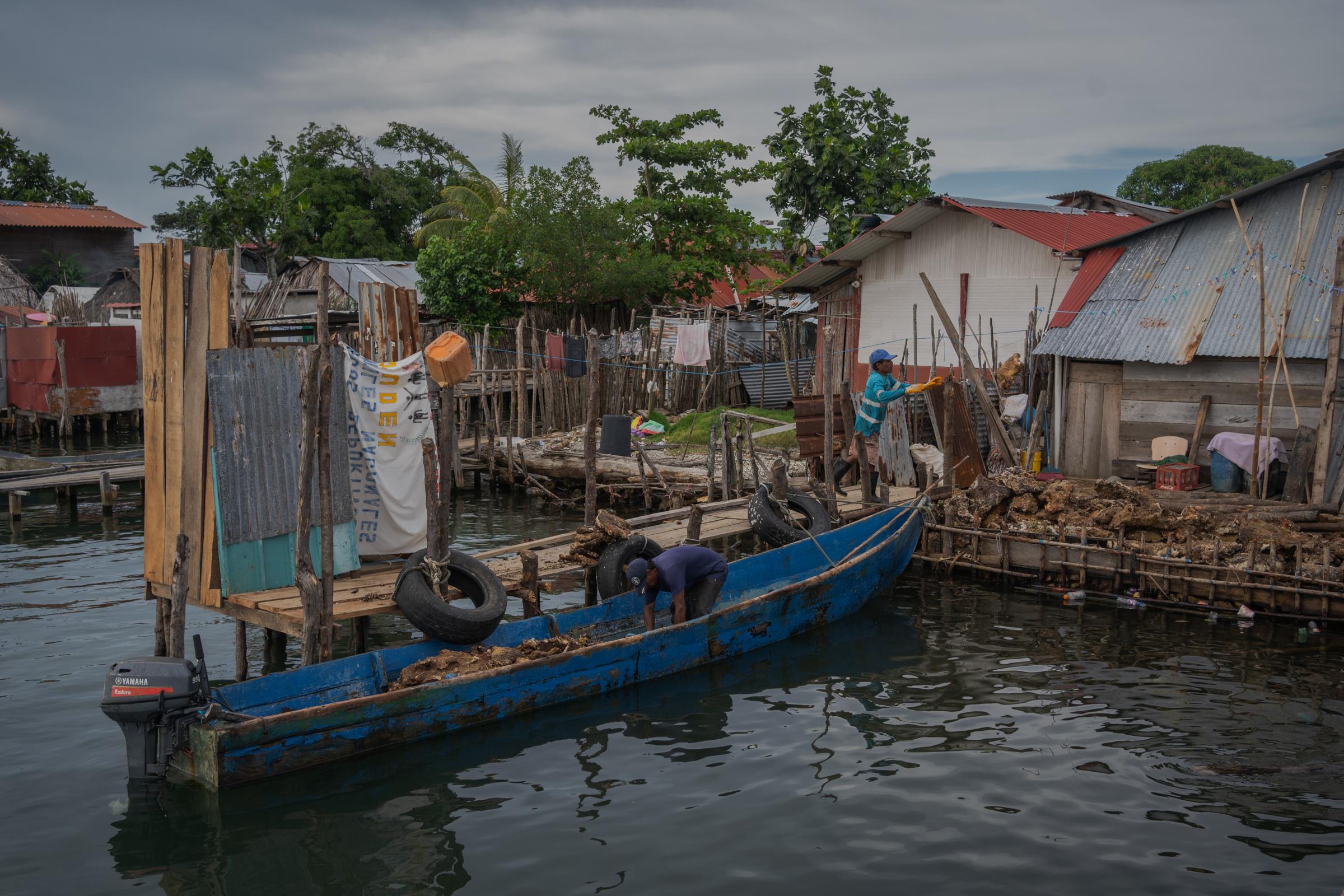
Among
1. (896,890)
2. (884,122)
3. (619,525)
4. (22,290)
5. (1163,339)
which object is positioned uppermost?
(884,122)

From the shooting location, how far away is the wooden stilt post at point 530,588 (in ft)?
36.6

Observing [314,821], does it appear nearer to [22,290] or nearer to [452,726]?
[452,726]

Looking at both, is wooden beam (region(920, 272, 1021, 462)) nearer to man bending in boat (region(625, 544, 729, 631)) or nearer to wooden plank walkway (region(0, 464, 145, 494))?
man bending in boat (region(625, 544, 729, 631))

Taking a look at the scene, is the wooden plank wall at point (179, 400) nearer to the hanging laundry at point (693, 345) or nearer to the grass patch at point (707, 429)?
the grass patch at point (707, 429)

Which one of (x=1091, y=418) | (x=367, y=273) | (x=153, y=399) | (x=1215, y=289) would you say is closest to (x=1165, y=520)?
(x=1091, y=418)

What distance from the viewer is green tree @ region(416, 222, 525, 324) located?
29.5 m

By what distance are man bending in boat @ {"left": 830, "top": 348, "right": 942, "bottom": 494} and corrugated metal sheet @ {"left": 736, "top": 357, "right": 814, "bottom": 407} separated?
9205 mm

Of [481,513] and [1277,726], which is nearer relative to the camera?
[1277,726]

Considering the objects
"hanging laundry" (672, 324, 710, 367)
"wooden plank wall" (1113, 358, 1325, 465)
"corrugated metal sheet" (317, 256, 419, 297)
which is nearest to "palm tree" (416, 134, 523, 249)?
"corrugated metal sheet" (317, 256, 419, 297)

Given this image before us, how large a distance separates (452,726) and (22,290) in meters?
43.7

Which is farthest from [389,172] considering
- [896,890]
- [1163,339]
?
[896,890]

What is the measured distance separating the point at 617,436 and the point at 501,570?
8.87 m

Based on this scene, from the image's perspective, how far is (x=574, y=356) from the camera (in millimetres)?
25625

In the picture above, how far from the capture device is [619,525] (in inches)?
478
